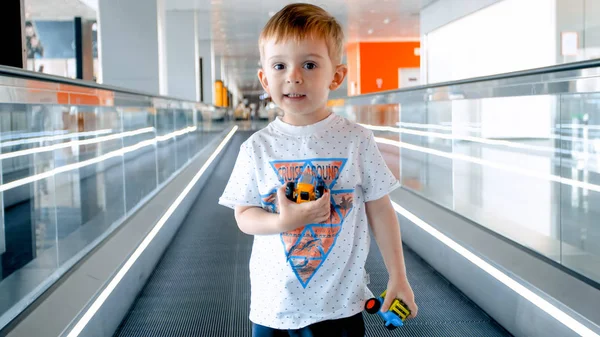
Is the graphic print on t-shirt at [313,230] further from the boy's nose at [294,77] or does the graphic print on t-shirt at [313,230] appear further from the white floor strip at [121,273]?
the white floor strip at [121,273]

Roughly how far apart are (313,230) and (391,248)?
0.21 metres

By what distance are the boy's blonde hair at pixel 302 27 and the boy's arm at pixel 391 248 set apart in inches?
15.2

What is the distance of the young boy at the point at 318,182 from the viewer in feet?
5.01

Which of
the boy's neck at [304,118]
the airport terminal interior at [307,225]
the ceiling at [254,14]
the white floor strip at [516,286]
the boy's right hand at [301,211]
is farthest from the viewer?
the ceiling at [254,14]

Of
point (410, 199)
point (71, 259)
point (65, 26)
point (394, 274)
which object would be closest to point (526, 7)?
point (410, 199)

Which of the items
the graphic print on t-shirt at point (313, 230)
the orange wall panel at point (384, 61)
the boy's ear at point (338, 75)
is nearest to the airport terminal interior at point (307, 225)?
the graphic print on t-shirt at point (313, 230)

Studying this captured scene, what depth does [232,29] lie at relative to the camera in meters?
26.2

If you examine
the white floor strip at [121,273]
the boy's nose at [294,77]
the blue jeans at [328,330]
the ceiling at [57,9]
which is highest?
the ceiling at [57,9]

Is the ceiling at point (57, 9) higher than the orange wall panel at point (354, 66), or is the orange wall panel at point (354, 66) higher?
the ceiling at point (57, 9)

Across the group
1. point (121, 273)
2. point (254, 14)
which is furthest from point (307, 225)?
point (254, 14)

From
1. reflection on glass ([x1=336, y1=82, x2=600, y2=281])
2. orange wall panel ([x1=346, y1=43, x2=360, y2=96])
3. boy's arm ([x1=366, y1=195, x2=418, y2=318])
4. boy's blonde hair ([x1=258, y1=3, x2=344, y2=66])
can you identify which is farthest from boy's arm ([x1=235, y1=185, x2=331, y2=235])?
orange wall panel ([x1=346, y1=43, x2=360, y2=96])

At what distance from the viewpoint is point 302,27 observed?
4.95 feet

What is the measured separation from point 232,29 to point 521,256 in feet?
78.4

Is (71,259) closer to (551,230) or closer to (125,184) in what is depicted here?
(125,184)
